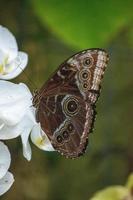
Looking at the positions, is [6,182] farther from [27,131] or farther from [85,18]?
[85,18]

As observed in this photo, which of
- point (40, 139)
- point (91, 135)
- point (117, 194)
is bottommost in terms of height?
point (91, 135)

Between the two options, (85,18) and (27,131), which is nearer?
(27,131)

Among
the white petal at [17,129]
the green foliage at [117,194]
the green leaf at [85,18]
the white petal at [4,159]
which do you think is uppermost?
the white petal at [17,129]

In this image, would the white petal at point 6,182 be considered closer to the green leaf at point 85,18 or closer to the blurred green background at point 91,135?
the green leaf at point 85,18

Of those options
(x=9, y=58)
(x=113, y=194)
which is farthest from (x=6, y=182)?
(x=113, y=194)

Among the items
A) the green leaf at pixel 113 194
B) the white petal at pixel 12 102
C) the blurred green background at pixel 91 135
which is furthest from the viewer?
the blurred green background at pixel 91 135

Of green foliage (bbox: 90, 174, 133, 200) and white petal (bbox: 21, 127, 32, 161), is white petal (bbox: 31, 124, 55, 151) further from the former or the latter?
green foliage (bbox: 90, 174, 133, 200)

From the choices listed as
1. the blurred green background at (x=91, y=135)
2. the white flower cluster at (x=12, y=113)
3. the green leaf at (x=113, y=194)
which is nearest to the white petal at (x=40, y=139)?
the white flower cluster at (x=12, y=113)
